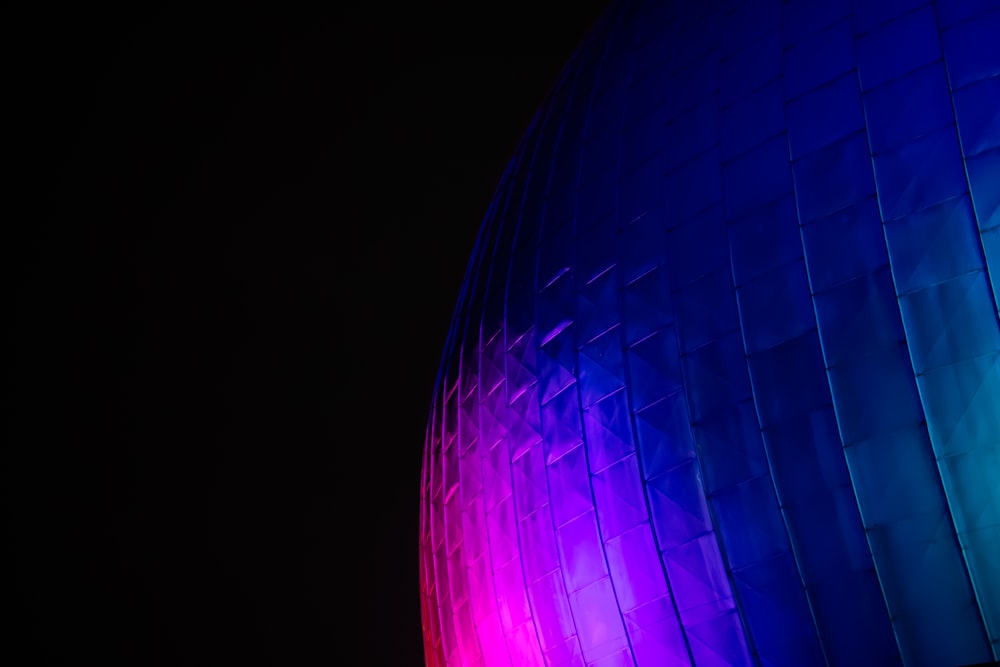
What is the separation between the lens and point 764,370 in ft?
21.9

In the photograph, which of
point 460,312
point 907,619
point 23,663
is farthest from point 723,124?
point 23,663

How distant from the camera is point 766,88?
7.79 meters

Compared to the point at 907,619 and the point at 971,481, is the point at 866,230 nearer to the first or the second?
the point at 971,481

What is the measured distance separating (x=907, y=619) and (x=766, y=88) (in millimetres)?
3904

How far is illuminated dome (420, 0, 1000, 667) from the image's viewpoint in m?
6.00

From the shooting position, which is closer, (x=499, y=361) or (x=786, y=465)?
(x=786, y=465)

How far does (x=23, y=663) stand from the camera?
18.0 meters

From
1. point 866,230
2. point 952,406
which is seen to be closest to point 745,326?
point 866,230

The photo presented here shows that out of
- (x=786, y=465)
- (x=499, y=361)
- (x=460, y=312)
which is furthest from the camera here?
(x=460, y=312)

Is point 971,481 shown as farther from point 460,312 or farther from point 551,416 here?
point 460,312

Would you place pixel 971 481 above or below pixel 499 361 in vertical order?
below

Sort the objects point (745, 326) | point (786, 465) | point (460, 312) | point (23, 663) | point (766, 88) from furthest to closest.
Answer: point (23, 663) → point (460, 312) → point (766, 88) → point (745, 326) → point (786, 465)

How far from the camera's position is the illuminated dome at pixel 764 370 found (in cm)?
600

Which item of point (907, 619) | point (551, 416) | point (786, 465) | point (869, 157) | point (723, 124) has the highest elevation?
point (723, 124)
